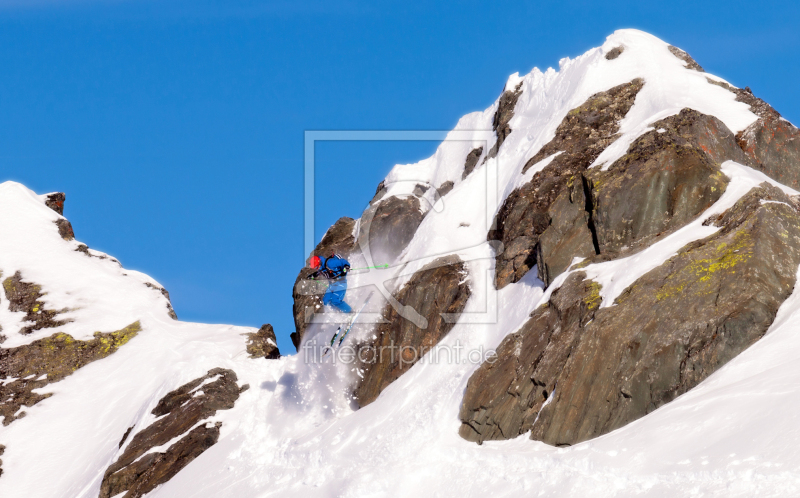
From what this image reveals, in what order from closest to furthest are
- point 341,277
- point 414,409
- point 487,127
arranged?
point 414,409 < point 341,277 < point 487,127

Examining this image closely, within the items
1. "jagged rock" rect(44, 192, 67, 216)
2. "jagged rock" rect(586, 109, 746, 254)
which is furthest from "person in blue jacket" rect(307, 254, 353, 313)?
"jagged rock" rect(44, 192, 67, 216)

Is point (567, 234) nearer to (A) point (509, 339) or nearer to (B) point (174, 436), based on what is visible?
(A) point (509, 339)

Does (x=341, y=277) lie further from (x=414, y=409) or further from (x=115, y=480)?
(x=115, y=480)

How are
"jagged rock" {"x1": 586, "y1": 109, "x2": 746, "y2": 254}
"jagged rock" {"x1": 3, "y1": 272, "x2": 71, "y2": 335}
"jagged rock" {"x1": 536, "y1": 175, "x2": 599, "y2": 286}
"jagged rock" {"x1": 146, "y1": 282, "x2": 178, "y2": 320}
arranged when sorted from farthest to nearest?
"jagged rock" {"x1": 146, "y1": 282, "x2": 178, "y2": 320} → "jagged rock" {"x1": 3, "y1": 272, "x2": 71, "y2": 335} → "jagged rock" {"x1": 536, "y1": 175, "x2": 599, "y2": 286} → "jagged rock" {"x1": 586, "y1": 109, "x2": 746, "y2": 254}

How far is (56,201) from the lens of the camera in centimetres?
5297

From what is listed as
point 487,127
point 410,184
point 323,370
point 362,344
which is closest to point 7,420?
point 323,370

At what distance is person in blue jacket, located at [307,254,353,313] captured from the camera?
25906 mm

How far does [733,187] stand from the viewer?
2102 centimetres

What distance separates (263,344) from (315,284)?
12.4 ft

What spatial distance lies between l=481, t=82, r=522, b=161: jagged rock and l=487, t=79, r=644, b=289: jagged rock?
18.3 feet

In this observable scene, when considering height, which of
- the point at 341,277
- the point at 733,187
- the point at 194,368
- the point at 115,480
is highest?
the point at 733,187

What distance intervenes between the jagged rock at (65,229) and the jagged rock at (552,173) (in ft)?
102

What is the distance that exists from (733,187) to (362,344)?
Answer: 13.3m

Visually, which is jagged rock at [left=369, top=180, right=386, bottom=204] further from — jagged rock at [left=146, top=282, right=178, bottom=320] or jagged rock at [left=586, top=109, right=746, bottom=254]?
jagged rock at [left=586, top=109, right=746, bottom=254]
